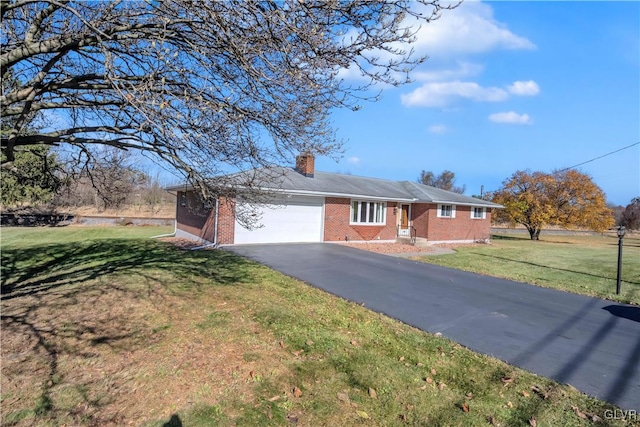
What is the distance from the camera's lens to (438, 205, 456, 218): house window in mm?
21570

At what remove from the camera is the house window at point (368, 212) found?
18.7m

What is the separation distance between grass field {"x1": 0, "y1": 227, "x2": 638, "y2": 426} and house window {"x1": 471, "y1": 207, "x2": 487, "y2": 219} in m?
19.9

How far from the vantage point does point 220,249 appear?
13.6 m

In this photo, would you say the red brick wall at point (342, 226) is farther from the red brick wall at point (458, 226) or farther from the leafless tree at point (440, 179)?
the leafless tree at point (440, 179)

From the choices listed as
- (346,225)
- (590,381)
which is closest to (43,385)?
(590,381)

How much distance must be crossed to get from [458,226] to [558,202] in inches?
522

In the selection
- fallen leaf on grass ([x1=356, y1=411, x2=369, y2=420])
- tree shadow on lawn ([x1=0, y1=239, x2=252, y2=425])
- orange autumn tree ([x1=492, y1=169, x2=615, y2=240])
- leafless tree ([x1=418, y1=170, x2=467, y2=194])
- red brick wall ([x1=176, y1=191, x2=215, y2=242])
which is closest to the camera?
fallen leaf on grass ([x1=356, y1=411, x2=369, y2=420])

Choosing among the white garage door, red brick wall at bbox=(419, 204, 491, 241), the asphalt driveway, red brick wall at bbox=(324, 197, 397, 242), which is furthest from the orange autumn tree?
the asphalt driveway

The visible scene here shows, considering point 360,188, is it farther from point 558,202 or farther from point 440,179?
point 440,179

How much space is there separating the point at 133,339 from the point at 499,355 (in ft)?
16.3

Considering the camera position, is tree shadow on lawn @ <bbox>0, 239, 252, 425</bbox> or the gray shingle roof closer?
tree shadow on lawn @ <bbox>0, 239, 252, 425</bbox>

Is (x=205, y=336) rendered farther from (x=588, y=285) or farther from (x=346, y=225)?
(x=346, y=225)

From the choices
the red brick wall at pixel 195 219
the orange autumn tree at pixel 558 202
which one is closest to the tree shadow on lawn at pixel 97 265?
the red brick wall at pixel 195 219

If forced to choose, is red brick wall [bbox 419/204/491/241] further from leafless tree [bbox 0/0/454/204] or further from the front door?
leafless tree [bbox 0/0/454/204]
